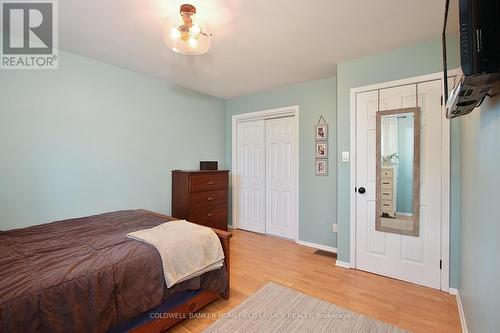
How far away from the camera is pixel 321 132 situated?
3.28m

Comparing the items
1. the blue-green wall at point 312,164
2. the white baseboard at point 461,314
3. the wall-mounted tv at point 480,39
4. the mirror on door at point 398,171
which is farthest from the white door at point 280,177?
the wall-mounted tv at point 480,39

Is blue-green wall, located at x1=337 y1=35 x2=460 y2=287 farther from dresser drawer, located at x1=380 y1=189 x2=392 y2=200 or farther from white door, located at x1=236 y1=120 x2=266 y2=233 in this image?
white door, located at x1=236 y1=120 x2=266 y2=233

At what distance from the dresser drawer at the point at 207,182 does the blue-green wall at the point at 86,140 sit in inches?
17.5

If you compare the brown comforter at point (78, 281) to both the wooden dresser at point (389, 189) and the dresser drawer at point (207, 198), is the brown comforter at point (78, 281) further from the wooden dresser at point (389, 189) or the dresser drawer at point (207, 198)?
the wooden dresser at point (389, 189)

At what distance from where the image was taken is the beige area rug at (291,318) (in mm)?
1671

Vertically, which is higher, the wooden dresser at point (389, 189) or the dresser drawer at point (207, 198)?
the wooden dresser at point (389, 189)

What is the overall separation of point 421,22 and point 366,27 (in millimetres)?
432

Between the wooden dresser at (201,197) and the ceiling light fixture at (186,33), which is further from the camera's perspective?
the wooden dresser at (201,197)

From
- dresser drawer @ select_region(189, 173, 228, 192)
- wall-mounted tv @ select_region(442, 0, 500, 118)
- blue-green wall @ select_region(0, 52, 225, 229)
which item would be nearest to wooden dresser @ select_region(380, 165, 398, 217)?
wall-mounted tv @ select_region(442, 0, 500, 118)

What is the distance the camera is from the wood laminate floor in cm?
177

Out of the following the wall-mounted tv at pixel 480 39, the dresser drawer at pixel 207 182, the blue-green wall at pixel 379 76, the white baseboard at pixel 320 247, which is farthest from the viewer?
the dresser drawer at pixel 207 182

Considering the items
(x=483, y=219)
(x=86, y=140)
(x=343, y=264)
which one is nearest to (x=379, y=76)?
(x=483, y=219)

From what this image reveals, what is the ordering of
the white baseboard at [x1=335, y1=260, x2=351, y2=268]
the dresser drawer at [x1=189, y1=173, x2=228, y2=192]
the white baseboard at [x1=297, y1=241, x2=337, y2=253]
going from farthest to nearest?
1. the dresser drawer at [x1=189, y1=173, x2=228, y2=192]
2. the white baseboard at [x1=297, y1=241, x2=337, y2=253]
3. the white baseboard at [x1=335, y1=260, x2=351, y2=268]

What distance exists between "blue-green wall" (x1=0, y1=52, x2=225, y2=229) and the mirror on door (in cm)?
275
